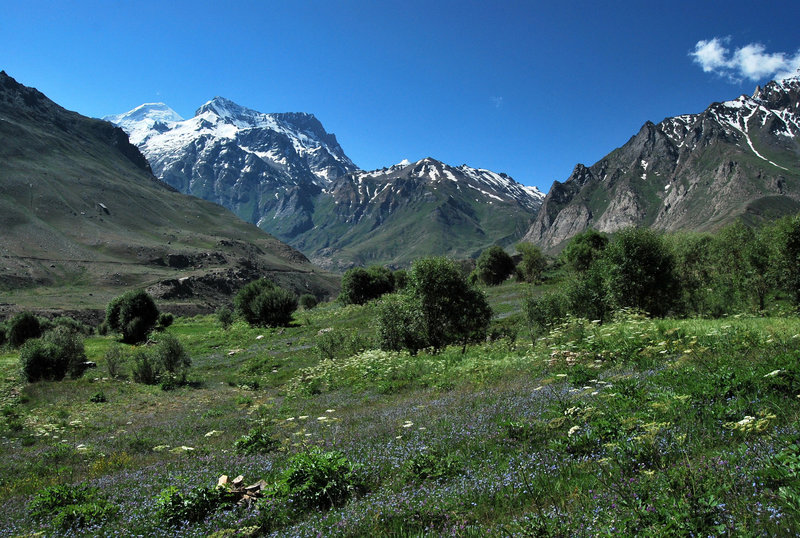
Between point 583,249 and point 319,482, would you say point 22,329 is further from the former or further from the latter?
point 583,249

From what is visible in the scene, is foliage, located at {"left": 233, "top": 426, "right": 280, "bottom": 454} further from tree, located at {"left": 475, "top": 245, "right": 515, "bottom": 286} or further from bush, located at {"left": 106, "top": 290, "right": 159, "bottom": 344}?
tree, located at {"left": 475, "top": 245, "right": 515, "bottom": 286}

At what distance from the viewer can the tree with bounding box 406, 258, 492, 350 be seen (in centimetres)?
2717

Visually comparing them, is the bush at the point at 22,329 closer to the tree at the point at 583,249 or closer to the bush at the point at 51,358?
the bush at the point at 51,358

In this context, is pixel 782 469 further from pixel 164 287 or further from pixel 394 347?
pixel 164 287

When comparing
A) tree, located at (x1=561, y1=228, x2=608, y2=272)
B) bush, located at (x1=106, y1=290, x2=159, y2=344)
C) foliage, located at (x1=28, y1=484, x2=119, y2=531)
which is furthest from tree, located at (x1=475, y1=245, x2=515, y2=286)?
foliage, located at (x1=28, y1=484, x2=119, y2=531)

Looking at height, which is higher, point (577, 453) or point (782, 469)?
point (782, 469)

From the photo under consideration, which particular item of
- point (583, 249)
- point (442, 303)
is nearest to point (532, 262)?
point (583, 249)

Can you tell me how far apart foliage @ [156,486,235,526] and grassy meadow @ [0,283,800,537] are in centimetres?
5

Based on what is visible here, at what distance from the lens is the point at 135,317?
182 ft

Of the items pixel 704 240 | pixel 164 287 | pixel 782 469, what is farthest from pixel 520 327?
pixel 164 287

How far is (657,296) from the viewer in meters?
29.5

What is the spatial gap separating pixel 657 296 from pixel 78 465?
33.7 metres

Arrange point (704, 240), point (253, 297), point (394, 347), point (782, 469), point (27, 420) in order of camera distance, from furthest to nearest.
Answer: point (253, 297) < point (704, 240) < point (394, 347) < point (27, 420) < point (782, 469)

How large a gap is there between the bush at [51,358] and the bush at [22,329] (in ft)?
106
